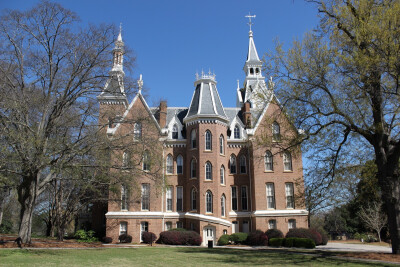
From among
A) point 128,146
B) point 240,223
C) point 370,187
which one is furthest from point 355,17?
point 240,223

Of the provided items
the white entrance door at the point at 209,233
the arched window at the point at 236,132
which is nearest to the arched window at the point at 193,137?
the arched window at the point at 236,132

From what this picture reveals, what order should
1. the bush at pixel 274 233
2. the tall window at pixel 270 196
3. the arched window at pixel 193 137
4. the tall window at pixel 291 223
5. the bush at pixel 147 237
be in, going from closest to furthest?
1. the bush at pixel 147 237
2. the bush at pixel 274 233
3. the tall window at pixel 291 223
4. the tall window at pixel 270 196
5. the arched window at pixel 193 137

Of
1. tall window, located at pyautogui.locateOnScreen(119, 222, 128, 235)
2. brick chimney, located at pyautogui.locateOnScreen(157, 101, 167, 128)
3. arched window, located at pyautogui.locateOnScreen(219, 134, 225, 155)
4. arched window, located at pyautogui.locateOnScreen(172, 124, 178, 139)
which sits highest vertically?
brick chimney, located at pyautogui.locateOnScreen(157, 101, 167, 128)

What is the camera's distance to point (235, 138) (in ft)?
121

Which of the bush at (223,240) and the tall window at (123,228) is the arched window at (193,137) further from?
the tall window at (123,228)

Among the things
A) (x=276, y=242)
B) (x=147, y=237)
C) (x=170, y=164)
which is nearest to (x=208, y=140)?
(x=170, y=164)

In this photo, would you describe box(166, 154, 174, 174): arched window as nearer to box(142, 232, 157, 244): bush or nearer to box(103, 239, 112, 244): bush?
box(142, 232, 157, 244): bush

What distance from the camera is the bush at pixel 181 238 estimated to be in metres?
28.7

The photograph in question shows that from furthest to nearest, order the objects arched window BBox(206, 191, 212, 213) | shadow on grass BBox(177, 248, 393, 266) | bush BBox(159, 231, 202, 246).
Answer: arched window BBox(206, 191, 212, 213), bush BBox(159, 231, 202, 246), shadow on grass BBox(177, 248, 393, 266)

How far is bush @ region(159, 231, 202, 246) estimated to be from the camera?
2869cm

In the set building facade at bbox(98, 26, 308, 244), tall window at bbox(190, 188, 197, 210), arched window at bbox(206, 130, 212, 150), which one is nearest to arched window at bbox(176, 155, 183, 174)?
building facade at bbox(98, 26, 308, 244)

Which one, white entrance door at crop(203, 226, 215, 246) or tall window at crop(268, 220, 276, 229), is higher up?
tall window at crop(268, 220, 276, 229)

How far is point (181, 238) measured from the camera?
28875 millimetres

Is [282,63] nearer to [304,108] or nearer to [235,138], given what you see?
[304,108]
